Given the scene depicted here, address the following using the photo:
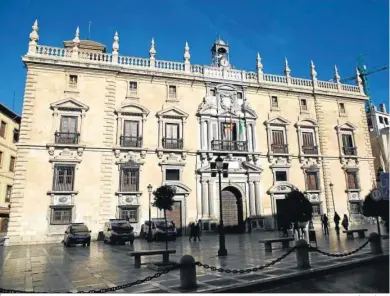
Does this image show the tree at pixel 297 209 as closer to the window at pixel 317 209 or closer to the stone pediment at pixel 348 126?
the window at pixel 317 209

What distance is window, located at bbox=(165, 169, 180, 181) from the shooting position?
21688mm

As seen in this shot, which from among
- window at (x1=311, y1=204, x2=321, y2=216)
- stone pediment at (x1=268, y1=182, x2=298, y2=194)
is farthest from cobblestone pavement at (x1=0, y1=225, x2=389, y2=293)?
window at (x1=311, y1=204, x2=321, y2=216)

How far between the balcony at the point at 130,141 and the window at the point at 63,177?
366cm

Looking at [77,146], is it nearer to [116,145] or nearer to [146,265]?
[116,145]

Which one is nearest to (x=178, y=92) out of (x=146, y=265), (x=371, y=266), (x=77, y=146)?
(x=77, y=146)

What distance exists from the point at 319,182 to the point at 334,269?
19.0m

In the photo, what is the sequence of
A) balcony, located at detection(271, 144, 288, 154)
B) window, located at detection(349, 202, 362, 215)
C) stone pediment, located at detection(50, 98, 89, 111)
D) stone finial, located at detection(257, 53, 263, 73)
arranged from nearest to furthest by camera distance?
1. stone pediment, located at detection(50, 98, 89, 111)
2. balcony, located at detection(271, 144, 288, 154)
3. window, located at detection(349, 202, 362, 215)
4. stone finial, located at detection(257, 53, 263, 73)

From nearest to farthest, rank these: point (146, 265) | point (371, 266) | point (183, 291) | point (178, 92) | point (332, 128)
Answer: point (183, 291)
point (371, 266)
point (146, 265)
point (178, 92)
point (332, 128)

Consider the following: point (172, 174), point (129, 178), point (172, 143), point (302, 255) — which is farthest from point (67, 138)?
point (302, 255)

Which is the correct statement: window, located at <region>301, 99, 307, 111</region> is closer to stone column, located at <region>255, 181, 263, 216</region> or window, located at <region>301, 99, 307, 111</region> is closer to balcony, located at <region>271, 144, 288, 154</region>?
balcony, located at <region>271, 144, 288, 154</region>

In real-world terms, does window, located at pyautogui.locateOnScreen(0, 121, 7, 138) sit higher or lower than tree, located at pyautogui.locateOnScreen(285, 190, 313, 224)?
higher

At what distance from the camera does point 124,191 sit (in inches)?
795

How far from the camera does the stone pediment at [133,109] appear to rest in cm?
2161

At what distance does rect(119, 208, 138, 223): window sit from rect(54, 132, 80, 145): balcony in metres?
5.49
